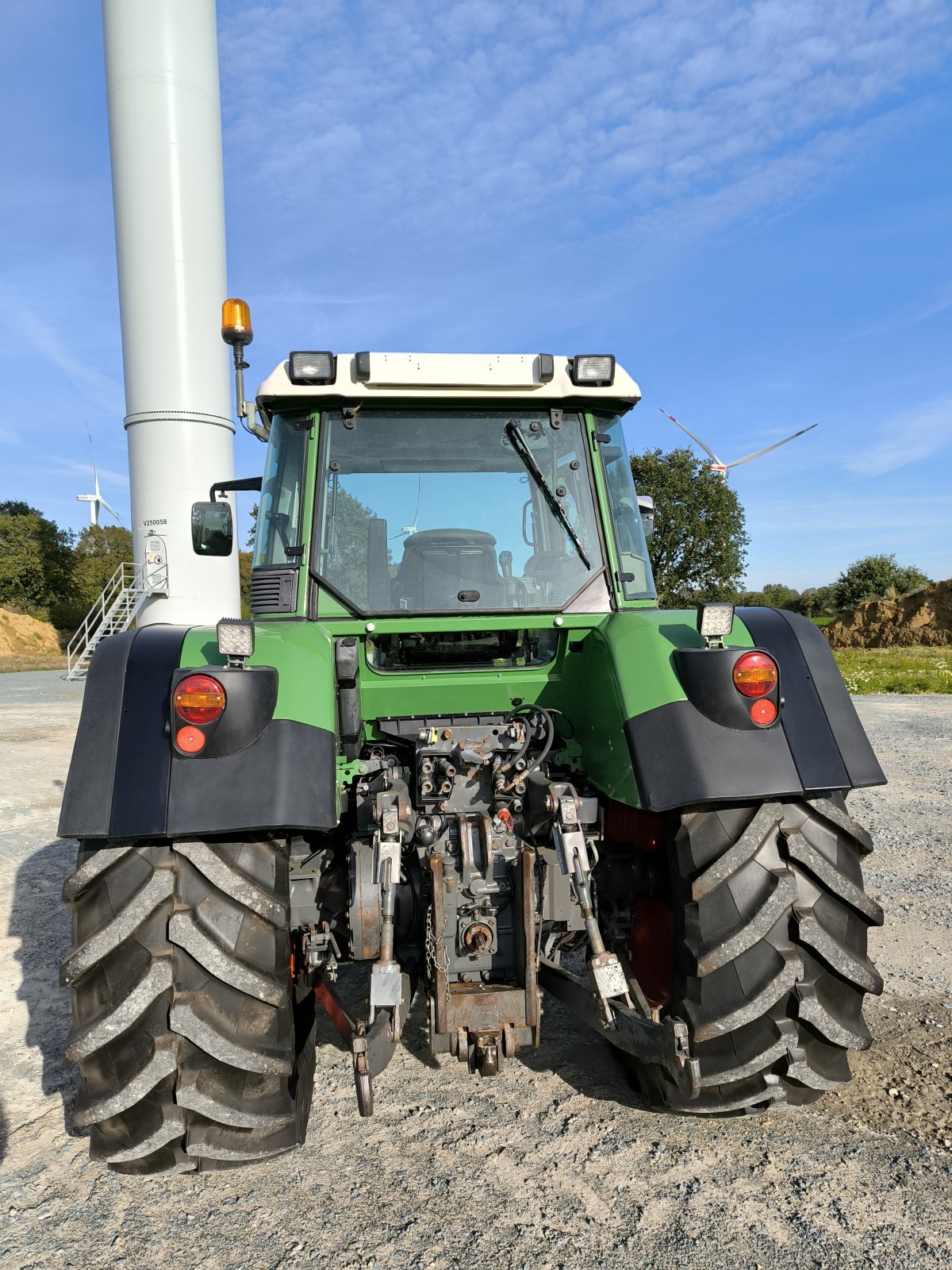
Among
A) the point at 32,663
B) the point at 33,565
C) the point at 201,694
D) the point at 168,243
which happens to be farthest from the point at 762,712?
the point at 33,565

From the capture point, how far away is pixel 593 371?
3.35 m

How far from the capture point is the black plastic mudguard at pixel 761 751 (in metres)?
2.57

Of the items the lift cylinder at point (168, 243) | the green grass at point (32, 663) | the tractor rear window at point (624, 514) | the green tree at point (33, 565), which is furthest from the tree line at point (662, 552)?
the tractor rear window at point (624, 514)

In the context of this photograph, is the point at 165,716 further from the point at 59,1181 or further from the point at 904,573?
the point at 904,573

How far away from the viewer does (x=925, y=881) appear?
5.51m

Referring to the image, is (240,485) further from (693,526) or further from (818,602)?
(818,602)

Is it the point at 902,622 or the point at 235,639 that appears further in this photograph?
the point at 902,622

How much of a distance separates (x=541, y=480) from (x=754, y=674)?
1.25 meters

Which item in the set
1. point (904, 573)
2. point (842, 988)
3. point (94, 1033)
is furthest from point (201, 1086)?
point (904, 573)

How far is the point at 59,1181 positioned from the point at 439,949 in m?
1.40

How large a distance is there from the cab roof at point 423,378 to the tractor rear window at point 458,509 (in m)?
0.13

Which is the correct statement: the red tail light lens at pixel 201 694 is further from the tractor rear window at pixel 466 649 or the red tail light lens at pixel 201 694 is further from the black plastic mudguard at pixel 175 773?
the tractor rear window at pixel 466 649

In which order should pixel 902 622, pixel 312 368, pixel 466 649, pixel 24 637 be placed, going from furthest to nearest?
pixel 24 637 → pixel 902 622 → pixel 466 649 → pixel 312 368

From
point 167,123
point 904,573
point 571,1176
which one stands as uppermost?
point 167,123
